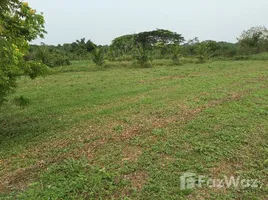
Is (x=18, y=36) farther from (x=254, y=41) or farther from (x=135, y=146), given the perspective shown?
(x=254, y=41)

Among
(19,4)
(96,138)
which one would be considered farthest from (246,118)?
(19,4)

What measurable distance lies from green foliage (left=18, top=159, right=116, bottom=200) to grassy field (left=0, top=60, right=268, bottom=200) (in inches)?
0.4

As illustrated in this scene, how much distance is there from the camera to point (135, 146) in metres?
3.38

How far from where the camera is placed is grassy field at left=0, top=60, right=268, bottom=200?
2486mm

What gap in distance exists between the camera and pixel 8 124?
4.96 m

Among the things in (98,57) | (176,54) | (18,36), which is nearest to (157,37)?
(176,54)

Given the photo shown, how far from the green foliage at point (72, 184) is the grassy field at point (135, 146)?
10 millimetres

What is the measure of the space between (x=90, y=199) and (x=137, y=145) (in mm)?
1208

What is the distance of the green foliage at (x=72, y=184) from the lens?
2.40 metres

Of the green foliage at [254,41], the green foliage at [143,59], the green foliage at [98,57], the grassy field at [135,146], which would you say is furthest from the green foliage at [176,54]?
the grassy field at [135,146]

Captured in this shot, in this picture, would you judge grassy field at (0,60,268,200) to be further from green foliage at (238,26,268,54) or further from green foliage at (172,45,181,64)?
green foliage at (238,26,268,54)

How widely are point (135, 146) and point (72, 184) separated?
110 centimetres

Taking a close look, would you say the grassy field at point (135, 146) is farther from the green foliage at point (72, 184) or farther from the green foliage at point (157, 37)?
the green foliage at point (157, 37)

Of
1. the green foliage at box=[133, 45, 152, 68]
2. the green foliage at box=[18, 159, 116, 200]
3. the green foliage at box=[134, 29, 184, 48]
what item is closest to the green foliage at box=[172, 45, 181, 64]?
the green foliage at box=[133, 45, 152, 68]
